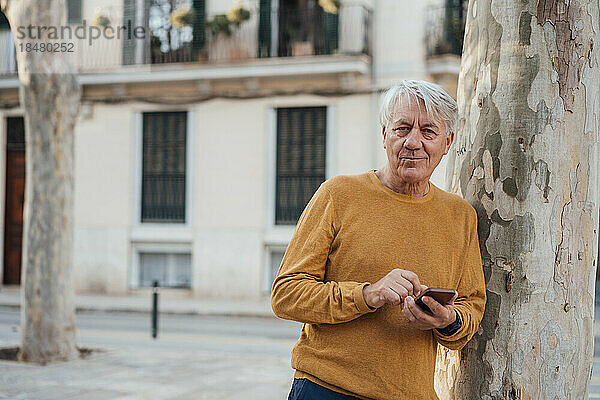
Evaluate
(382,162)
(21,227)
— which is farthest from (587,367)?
(21,227)

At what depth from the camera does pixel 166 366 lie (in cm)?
826

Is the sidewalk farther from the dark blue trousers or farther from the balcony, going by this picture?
the dark blue trousers

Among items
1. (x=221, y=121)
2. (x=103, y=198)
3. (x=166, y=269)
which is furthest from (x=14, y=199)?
(x=221, y=121)

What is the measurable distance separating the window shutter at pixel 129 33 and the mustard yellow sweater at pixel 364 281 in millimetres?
16094

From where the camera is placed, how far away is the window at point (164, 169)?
1745cm

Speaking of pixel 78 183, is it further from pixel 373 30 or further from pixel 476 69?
pixel 476 69

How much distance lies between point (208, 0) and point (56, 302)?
1064 cm

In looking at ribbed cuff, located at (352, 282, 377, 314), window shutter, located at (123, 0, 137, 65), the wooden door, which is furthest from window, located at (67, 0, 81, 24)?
ribbed cuff, located at (352, 282, 377, 314)

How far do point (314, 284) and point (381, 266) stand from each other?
0.69 feet

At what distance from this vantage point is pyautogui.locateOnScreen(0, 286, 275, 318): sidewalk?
14336mm

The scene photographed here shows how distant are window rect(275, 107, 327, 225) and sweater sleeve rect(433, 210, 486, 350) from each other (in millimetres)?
13908

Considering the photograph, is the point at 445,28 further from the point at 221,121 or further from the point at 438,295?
the point at 438,295

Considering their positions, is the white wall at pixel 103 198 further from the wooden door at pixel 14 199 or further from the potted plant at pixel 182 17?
the potted plant at pixel 182 17

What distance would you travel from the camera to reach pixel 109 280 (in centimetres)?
1744
